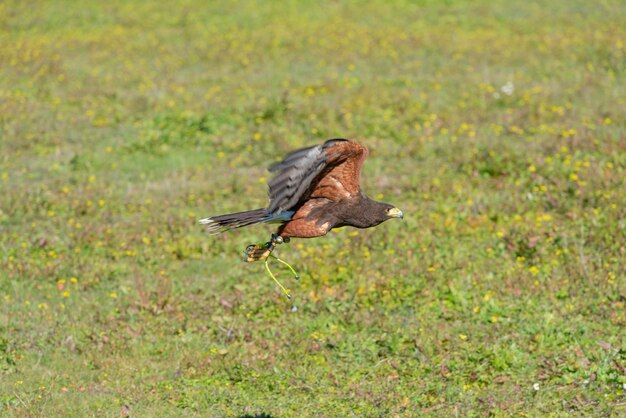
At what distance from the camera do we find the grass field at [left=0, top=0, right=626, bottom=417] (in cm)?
813

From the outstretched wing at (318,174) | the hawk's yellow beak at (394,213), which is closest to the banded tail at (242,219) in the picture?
the outstretched wing at (318,174)

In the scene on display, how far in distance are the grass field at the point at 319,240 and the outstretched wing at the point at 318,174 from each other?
1.91 metres

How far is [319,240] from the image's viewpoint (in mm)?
11086

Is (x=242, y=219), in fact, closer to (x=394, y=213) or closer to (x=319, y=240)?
(x=394, y=213)

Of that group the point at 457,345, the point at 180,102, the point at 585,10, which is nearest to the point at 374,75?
the point at 180,102

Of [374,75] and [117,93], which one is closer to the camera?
[117,93]

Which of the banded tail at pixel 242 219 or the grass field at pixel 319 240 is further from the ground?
the banded tail at pixel 242 219

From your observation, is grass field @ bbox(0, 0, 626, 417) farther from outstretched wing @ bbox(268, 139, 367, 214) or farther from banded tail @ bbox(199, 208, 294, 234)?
outstretched wing @ bbox(268, 139, 367, 214)

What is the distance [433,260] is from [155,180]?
520 centimetres

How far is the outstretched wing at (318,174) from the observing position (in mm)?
6203

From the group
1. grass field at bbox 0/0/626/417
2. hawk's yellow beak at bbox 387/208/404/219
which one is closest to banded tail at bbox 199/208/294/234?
hawk's yellow beak at bbox 387/208/404/219

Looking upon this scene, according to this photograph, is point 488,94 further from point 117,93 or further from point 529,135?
point 117,93

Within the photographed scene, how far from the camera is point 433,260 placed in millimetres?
10234

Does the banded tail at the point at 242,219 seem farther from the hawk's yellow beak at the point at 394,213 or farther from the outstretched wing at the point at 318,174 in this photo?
the hawk's yellow beak at the point at 394,213
